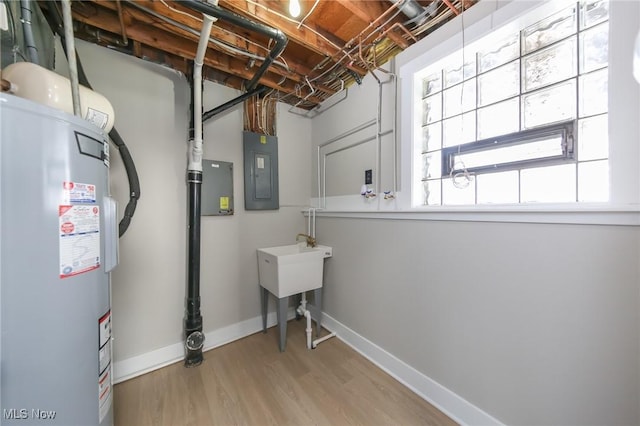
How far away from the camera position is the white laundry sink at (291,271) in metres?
1.89

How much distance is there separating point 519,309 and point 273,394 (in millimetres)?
1535

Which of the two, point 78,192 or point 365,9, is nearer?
point 78,192

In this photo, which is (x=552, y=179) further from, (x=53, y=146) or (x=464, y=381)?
(x=53, y=146)

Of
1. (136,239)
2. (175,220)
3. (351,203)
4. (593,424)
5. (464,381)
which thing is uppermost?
(351,203)

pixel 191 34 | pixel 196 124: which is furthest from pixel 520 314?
pixel 191 34

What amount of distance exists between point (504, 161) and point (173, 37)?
2.34 metres

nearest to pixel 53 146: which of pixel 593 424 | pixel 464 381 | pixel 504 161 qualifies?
pixel 504 161

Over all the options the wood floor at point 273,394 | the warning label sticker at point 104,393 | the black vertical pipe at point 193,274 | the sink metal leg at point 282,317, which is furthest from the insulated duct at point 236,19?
the wood floor at point 273,394

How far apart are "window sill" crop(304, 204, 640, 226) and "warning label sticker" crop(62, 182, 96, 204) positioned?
5.30 ft

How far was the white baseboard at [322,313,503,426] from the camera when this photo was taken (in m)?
1.22

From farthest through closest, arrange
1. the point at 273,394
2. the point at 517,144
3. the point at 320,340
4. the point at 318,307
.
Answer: the point at 318,307 < the point at 320,340 < the point at 273,394 < the point at 517,144

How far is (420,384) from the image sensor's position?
1.46m

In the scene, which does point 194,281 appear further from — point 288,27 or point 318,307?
point 288,27

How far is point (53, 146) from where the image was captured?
28.6 inches
